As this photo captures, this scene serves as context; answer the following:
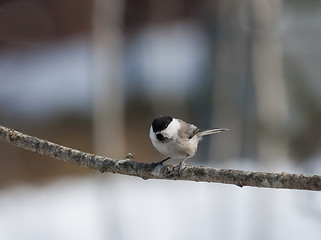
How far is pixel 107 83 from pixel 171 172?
440 cm

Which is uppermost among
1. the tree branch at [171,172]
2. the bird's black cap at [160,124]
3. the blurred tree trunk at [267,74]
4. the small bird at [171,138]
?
the blurred tree trunk at [267,74]

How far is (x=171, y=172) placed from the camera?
2.79 meters

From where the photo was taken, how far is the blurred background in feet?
19.1

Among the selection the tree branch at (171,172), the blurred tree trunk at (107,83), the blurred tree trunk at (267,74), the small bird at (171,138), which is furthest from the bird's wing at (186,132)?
the blurred tree trunk at (107,83)

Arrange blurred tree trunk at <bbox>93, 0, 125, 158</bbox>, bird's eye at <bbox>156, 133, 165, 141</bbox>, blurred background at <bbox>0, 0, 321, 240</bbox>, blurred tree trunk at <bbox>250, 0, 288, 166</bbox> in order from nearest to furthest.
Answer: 1. bird's eye at <bbox>156, 133, 165, 141</bbox>
2. blurred tree trunk at <bbox>250, 0, 288, 166</bbox>
3. blurred background at <bbox>0, 0, 321, 240</bbox>
4. blurred tree trunk at <bbox>93, 0, 125, 158</bbox>

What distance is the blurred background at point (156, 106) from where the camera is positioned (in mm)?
5828

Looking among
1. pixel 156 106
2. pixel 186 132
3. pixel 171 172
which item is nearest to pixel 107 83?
pixel 156 106

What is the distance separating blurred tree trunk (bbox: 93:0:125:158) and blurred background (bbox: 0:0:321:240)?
2 centimetres

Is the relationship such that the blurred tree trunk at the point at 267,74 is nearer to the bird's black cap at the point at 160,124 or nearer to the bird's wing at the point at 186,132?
the bird's wing at the point at 186,132

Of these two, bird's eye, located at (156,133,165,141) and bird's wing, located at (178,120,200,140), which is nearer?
bird's eye, located at (156,133,165,141)

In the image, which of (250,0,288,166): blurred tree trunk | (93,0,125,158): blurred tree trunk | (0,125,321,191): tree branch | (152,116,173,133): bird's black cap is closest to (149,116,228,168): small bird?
(152,116,173,133): bird's black cap

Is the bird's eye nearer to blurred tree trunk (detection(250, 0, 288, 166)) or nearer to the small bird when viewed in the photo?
the small bird

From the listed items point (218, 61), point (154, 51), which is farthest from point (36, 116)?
point (218, 61)

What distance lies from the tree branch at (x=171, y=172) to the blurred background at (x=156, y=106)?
175cm
